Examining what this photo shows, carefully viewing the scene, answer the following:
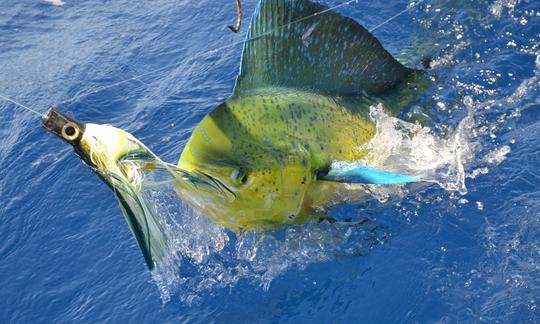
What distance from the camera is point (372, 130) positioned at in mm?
4262

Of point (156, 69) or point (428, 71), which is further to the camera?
point (156, 69)

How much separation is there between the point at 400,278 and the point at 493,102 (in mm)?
1859

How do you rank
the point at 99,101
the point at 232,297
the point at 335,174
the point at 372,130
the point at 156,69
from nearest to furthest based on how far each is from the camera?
the point at 335,174
the point at 232,297
the point at 372,130
the point at 99,101
the point at 156,69

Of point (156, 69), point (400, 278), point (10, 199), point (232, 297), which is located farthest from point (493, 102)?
point (10, 199)

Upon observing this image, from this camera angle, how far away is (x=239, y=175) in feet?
10.5

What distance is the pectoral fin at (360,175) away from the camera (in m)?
3.33

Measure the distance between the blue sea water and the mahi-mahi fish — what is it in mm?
320

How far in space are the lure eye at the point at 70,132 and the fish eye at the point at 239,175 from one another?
98 cm

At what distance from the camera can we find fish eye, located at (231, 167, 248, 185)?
319cm

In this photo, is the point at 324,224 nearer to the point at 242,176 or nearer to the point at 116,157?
the point at 242,176

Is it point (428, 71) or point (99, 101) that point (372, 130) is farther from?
point (99, 101)

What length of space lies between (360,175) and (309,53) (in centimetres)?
100

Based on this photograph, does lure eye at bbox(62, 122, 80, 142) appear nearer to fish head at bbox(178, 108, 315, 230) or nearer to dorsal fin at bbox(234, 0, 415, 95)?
fish head at bbox(178, 108, 315, 230)

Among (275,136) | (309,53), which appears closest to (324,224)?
(275,136)
